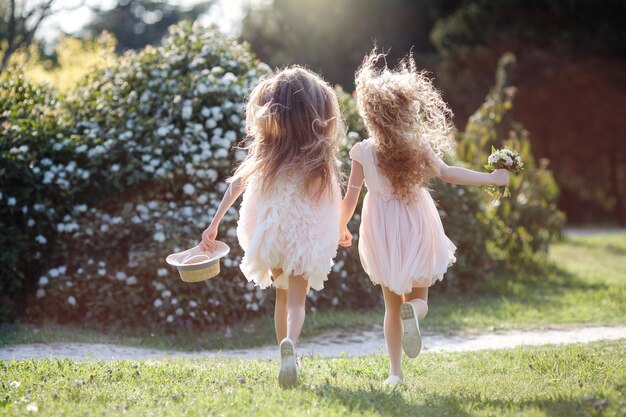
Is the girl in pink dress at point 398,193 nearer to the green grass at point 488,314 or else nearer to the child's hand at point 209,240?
the child's hand at point 209,240

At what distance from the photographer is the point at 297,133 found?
14.3 feet

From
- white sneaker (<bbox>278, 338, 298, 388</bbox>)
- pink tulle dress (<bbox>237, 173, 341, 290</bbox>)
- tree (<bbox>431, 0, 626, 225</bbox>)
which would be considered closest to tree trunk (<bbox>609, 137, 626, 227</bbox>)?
tree (<bbox>431, 0, 626, 225</bbox>)

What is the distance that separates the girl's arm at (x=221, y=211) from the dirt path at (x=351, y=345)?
53.2 inches

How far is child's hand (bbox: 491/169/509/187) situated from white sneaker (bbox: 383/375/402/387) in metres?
1.18

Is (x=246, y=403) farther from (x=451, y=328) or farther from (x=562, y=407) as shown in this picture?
(x=451, y=328)

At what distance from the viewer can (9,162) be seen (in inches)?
276

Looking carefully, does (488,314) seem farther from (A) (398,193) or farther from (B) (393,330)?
(A) (398,193)

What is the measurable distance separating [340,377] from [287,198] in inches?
41.6

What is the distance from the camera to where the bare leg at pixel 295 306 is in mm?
4129

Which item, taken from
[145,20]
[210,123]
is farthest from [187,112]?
[145,20]

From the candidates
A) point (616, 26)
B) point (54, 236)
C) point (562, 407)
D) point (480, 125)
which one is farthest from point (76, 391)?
point (616, 26)

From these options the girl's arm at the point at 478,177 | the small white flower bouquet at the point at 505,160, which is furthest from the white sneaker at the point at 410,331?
the small white flower bouquet at the point at 505,160

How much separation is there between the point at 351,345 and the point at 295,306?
2318mm

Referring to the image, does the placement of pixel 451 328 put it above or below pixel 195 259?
below
